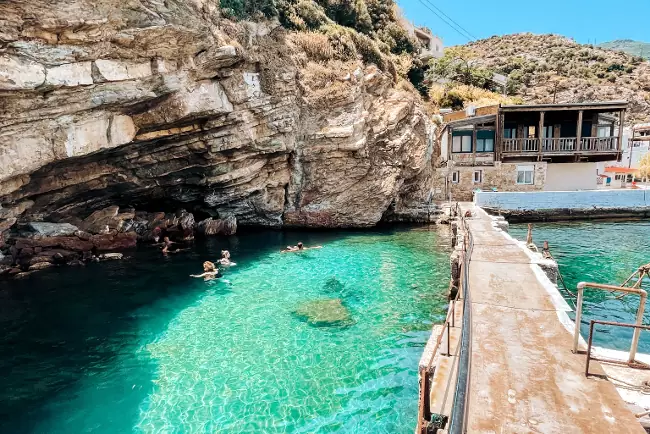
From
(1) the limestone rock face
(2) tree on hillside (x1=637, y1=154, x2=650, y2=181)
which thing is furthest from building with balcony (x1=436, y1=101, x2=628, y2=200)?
(2) tree on hillside (x1=637, y1=154, x2=650, y2=181)

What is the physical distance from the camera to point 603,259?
18.9 m

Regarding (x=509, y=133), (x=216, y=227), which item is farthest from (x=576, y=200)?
(x=216, y=227)

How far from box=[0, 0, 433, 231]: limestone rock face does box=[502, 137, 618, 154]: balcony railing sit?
8741 mm

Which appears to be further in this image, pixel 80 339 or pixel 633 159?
pixel 633 159

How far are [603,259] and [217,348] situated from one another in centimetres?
1889

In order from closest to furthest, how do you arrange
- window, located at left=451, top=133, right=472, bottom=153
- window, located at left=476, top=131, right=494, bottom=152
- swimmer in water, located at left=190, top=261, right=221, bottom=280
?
swimmer in water, located at left=190, top=261, right=221, bottom=280 < window, located at left=476, top=131, right=494, bottom=152 < window, located at left=451, top=133, right=472, bottom=153

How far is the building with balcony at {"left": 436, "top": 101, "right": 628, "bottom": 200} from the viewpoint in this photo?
32.7 meters

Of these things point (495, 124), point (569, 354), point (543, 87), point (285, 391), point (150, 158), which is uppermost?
point (543, 87)

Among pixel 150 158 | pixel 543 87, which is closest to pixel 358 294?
pixel 150 158

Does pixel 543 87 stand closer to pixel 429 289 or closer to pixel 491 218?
pixel 491 218

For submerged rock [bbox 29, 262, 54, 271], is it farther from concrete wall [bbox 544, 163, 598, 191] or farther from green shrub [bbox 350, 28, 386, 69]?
concrete wall [bbox 544, 163, 598, 191]

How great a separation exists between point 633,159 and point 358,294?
50.8 metres

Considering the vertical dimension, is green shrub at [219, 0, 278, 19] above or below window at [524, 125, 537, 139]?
above

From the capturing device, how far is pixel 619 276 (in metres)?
16.1
